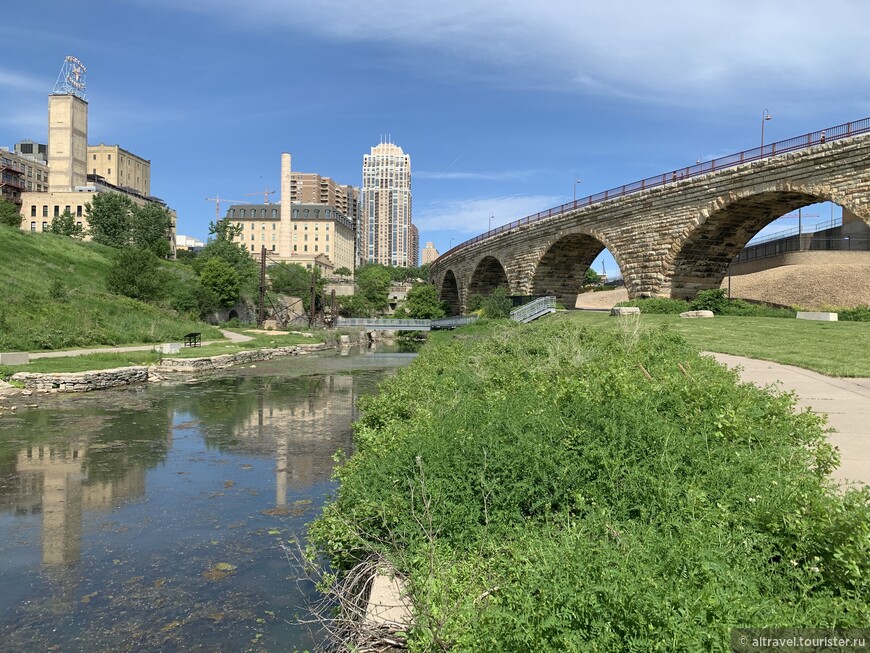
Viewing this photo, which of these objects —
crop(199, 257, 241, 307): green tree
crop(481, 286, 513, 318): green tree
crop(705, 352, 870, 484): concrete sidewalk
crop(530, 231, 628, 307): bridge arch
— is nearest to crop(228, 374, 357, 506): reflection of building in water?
crop(705, 352, 870, 484): concrete sidewalk

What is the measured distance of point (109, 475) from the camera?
31.2ft

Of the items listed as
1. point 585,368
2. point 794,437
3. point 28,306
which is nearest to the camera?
point 794,437

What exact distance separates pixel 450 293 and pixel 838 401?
248ft

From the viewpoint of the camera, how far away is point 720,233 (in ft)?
99.6

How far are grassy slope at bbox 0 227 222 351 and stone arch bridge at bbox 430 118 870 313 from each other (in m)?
25.2

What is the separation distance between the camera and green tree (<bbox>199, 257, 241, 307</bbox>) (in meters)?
58.6

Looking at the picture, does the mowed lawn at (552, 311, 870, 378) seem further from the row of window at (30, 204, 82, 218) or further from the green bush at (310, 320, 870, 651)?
the row of window at (30, 204, 82, 218)

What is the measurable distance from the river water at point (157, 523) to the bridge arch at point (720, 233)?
2220 centimetres

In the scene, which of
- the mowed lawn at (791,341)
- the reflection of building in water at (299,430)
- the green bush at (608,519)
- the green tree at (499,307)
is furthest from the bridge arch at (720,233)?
the green bush at (608,519)

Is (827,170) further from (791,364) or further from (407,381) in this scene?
(407,381)

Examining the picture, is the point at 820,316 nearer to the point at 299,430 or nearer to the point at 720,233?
the point at 720,233

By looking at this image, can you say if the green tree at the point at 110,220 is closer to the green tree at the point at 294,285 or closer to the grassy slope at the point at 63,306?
the grassy slope at the point at 63,306

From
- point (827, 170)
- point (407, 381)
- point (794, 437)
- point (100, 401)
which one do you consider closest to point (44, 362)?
point (100, 401)

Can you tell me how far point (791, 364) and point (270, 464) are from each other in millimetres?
11619
